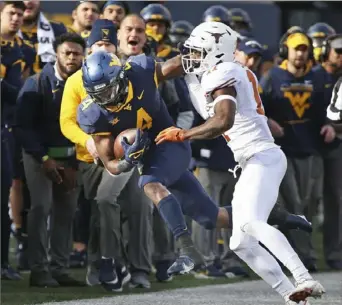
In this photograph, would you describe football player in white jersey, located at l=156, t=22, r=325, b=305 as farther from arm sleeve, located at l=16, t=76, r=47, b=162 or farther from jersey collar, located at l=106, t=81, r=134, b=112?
arm sleeve, located at l=16, t=76, r=47, b=162

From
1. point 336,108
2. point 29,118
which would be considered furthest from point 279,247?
point 29,118

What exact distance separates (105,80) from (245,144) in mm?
886

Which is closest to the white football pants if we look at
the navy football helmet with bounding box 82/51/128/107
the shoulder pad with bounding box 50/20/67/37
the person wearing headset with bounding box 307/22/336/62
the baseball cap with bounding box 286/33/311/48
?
the navy football helmet with bounding box 82/51/128/107

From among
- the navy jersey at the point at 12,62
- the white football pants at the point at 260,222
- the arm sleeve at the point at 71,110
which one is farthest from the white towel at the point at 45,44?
the white football pants at the point at 260,222

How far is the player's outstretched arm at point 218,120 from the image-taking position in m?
6.91

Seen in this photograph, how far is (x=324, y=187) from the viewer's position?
410 inches

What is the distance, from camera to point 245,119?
7.24 metres

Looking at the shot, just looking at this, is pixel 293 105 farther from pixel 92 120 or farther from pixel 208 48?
pixel 92 120

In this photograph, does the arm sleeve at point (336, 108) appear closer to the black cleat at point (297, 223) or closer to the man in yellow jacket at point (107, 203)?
the black cleat at point (297, 223)

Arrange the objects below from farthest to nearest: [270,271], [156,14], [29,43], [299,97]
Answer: [156,14] → [299,97] → [29,43] → [270,271]

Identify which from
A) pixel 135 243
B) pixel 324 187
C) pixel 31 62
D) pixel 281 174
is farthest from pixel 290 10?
pixel 281 174

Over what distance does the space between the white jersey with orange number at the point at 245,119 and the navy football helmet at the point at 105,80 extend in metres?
0.51

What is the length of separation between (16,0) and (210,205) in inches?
99.8

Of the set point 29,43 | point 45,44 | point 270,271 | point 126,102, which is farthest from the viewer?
point 29,43
